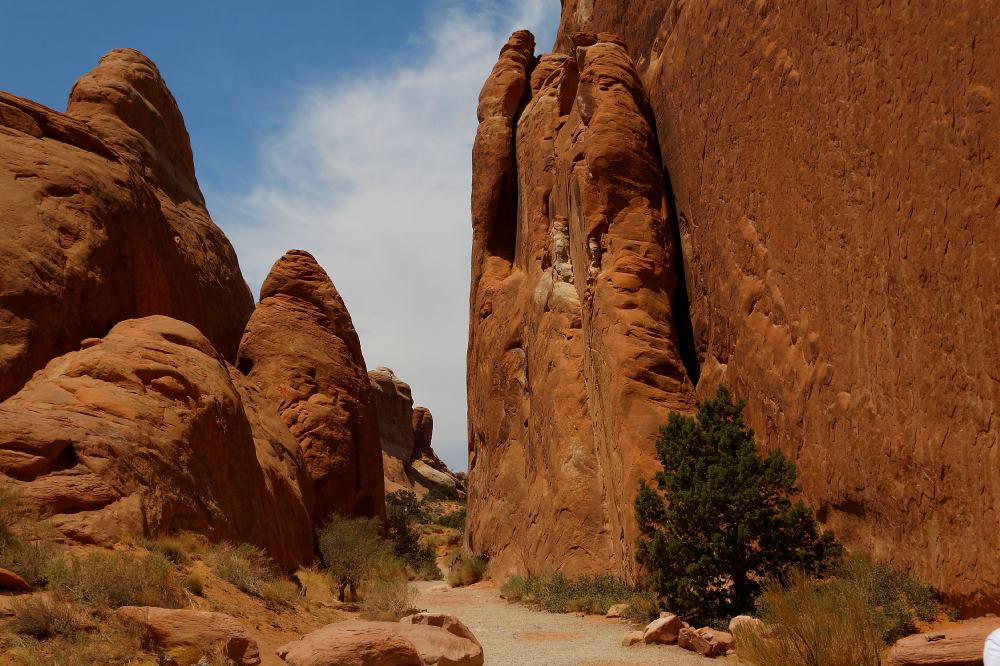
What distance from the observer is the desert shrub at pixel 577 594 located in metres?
12.7

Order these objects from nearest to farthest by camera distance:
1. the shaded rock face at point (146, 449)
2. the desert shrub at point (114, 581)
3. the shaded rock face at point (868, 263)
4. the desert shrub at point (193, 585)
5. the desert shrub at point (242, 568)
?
the desert shrub at point (114, 581) < the shaded rock face at point (868, 263) < the desert shrub at point (193, 585) < the shaded rock face at point (146, 449) < the desert shrub at point (242, 568)

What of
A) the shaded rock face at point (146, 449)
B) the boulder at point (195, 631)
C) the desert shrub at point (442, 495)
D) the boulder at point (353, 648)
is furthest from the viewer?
the desert shrub at point (442, 495)

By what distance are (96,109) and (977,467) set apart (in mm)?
32393

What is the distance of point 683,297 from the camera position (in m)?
17.3

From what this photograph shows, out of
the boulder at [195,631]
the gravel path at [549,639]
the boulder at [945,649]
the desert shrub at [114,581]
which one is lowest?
the gravel path at [549,639]

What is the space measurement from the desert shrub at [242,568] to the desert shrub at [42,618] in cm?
328

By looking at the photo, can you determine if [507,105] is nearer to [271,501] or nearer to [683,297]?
[683,297]

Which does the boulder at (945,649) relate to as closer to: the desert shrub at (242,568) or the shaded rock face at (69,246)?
the desert shrub at (242,568)

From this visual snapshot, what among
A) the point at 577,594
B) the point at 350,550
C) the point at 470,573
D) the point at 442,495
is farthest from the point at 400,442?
the point at 577,594

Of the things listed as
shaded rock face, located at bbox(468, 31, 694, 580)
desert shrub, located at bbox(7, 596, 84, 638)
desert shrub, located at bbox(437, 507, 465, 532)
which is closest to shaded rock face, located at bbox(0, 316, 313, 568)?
desert shrub, located at bbox(7, 596, 84, 638)

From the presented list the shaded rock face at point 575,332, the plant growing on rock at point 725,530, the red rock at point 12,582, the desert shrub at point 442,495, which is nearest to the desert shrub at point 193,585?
the red rock at point 12,582

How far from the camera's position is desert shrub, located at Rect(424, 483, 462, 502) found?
56775 millimetres

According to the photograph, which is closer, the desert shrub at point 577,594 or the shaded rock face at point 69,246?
the shaded rock face at point 69,246

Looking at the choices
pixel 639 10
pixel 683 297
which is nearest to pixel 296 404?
pixel 683 297
